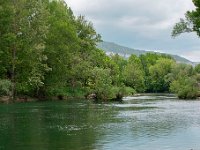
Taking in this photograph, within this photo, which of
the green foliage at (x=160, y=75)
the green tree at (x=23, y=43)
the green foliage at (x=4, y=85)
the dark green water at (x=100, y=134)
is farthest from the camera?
the green foliage at (x=160, y=75)

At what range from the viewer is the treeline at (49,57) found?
231 ft

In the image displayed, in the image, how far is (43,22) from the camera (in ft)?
240

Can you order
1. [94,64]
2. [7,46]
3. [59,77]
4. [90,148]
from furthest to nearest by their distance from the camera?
[94,64] → [59,77] → [7,46] → [90,148]

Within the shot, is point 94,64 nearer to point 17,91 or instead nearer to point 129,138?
point 17,91

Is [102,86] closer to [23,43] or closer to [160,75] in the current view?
[23,43]

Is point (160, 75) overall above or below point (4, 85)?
above

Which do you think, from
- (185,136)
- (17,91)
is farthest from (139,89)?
(185,136)

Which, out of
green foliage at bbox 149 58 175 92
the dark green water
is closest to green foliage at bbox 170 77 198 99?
the dark green water

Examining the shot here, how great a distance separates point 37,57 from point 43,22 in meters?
6.40

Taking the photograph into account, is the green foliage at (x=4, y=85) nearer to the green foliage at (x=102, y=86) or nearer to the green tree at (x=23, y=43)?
the green tree at (x=23, y=43)

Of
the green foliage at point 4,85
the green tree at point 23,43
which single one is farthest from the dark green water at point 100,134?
the green tree at point 23,43

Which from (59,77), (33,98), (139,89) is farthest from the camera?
(139,89)

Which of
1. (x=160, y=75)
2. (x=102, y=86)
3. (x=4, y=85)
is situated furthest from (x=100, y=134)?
(x=160, y=75)

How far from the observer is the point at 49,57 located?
Result: 81.8 m
